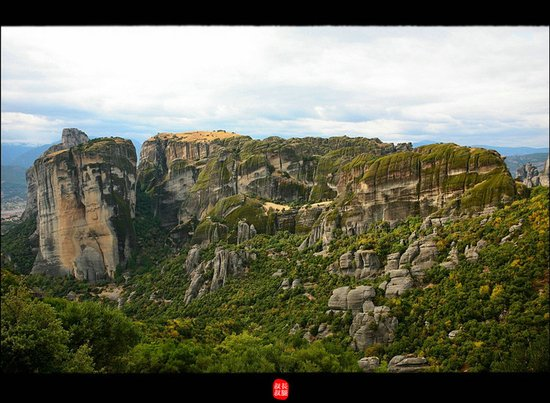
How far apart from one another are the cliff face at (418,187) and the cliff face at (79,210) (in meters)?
22.9

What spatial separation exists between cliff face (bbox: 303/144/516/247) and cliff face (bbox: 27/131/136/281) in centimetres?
2288

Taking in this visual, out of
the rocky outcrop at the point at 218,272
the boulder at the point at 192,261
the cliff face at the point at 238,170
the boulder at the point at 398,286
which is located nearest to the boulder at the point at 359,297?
the boulder at the point at 398,286

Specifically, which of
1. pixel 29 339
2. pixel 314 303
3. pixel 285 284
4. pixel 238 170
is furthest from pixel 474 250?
pixel 238 170

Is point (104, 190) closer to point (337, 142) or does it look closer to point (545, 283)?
point (337, 142)

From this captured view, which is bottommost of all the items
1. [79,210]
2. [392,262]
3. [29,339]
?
[392,262]

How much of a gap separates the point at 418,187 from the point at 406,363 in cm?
1323

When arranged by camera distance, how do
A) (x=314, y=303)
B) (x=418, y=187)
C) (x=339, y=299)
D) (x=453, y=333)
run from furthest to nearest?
(x=418, y=187) < (x=314, y=303) < (x=339, y=299) < (x=453, y=333)

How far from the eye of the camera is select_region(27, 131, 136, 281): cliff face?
39.1 metres

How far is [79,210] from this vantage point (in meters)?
40.6

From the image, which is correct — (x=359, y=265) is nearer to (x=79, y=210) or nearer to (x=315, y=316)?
(x=315, y=316)

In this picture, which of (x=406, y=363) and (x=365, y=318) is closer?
(x=406, y=363)

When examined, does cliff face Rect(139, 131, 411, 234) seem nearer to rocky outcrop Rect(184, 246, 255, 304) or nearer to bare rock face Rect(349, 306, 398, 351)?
rocky outcrop Rect(184, 246, 255, 304)
